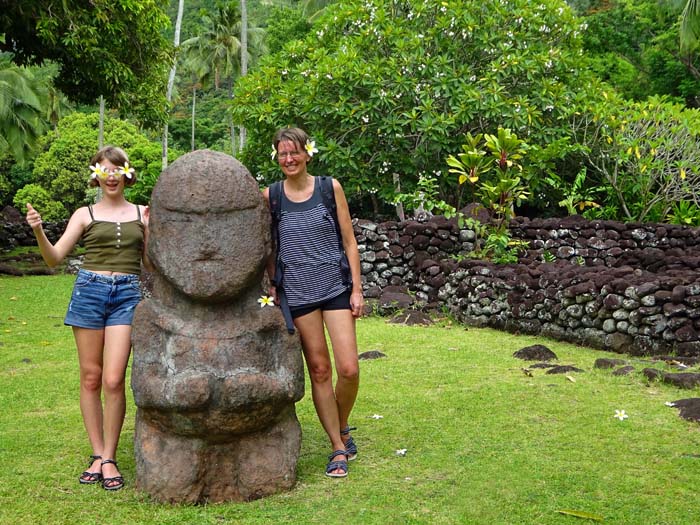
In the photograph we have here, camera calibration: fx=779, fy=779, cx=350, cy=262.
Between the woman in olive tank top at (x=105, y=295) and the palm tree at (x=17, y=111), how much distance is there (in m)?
20.2

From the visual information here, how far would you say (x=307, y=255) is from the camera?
14.8 ft

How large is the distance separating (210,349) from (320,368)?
718 mm

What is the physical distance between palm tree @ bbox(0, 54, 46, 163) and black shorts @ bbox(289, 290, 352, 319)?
68.5ft

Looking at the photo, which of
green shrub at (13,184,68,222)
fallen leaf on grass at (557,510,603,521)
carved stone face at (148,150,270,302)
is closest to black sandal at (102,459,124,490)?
carved stone face at (148,150,270,302)

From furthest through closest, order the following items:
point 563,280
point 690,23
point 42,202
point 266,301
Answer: point 42,202
point 690,23
point 563,280
point 266,301

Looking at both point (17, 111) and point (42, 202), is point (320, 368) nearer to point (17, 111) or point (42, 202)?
point (17, 111)

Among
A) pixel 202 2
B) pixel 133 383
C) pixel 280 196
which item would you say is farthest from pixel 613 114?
pixel 202 2

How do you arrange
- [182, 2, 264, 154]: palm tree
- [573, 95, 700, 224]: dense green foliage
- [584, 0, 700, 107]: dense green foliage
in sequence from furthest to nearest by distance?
1. [182, 2, 264, 154]: palm tree
2. [584, 0, 700, 107]: dense green foliage
3. [573, 95, 700, 224]: dense green foliage

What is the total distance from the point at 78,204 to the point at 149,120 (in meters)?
18.6

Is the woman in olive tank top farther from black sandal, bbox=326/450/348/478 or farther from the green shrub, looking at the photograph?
the green shrub

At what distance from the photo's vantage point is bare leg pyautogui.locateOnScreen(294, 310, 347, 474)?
4566mm

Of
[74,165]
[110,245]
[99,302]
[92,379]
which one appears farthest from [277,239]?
[74,165]

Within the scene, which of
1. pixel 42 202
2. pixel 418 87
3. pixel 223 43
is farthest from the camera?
pixel 223 43

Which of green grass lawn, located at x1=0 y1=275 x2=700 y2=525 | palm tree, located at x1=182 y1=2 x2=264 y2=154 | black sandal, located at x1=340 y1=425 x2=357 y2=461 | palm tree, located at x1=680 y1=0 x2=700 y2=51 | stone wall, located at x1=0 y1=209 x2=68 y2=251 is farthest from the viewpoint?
palm tree, located at x1=182 y1=2 x2=264 y2=154
